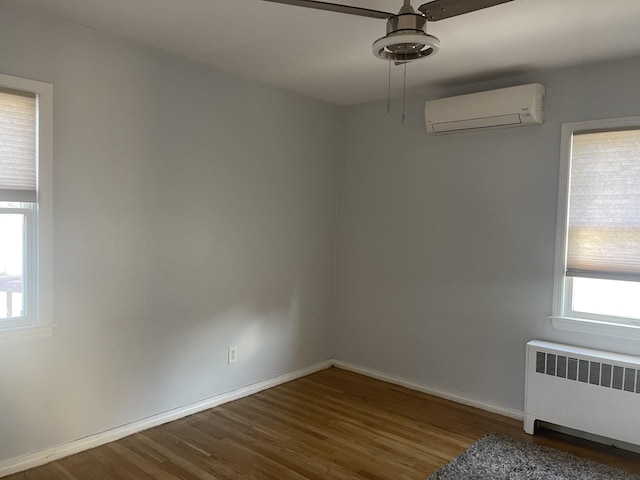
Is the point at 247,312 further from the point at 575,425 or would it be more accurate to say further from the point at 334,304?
the point at 575,425

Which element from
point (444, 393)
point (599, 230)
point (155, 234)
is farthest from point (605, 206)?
point (155, 234)

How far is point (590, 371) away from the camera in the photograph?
2930mm

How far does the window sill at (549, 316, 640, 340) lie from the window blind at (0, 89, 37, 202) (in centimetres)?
334

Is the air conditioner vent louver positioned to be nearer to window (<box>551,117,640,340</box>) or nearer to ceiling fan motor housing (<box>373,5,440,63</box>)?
window (<box>551,117,640,340</box>)

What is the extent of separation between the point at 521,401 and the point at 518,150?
1793mm

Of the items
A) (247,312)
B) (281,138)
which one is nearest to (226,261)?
(247,312)

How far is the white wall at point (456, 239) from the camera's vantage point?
3258mm

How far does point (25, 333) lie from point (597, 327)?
3.42 metres

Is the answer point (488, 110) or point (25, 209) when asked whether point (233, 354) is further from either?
point (488, 110)

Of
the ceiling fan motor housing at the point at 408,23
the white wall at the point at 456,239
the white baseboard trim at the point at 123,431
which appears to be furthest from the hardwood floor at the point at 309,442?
the ceiling fan motor housing at the point at 408,23

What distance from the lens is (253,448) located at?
9.38 feet

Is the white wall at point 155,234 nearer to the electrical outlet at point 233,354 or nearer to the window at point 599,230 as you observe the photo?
the electrical outlet at point 233,354

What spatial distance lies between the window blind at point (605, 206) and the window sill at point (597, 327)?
30 centimetres

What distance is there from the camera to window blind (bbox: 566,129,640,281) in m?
2.96
